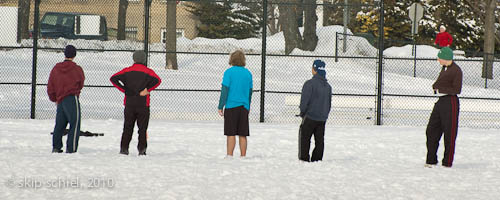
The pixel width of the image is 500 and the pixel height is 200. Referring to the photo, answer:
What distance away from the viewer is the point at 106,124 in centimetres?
1648

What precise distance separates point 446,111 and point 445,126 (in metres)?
0.19

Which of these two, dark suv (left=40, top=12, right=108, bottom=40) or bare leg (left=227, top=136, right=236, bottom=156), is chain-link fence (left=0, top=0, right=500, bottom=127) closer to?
dark suv (left=40, top=12, right=108, bottom=40)

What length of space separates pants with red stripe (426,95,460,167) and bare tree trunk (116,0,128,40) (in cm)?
1091

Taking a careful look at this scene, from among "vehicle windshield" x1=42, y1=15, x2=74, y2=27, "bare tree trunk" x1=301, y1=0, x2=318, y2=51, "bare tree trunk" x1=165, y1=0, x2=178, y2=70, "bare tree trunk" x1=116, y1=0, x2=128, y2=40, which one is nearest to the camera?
"bare tree trunk" x1=116, y1=0, x2=128, y2=40

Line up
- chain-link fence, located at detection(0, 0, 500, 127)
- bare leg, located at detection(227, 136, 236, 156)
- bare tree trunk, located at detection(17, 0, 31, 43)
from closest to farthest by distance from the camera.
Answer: bare leg, located at detection(227, 136, 236, 156), chain-link fence, located at detection(0, 0, 500, 127), bare tree trunk, located at detection(17, 0, 31, 43)

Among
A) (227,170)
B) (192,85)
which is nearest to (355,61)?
(192,85)

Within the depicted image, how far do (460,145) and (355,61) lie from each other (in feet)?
53.1

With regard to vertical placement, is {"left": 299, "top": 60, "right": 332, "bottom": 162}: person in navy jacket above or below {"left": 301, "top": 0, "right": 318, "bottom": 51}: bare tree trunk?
below

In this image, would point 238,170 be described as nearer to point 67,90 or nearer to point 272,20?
point 67,90

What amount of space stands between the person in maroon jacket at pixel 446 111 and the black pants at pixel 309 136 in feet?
4.53

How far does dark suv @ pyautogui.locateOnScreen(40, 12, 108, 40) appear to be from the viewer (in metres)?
21.8

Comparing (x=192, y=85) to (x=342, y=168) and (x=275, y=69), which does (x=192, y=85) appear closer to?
(x=275, y=69)

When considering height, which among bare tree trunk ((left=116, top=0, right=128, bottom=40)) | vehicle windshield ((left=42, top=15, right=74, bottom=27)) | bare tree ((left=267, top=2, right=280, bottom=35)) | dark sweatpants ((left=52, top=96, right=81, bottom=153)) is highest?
bare tree ((left=267, top=2, right=280, bottom=35))

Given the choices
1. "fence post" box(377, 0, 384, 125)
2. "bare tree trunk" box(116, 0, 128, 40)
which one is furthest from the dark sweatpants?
"bare tree trunk" box(116, 0, 128, 40)
